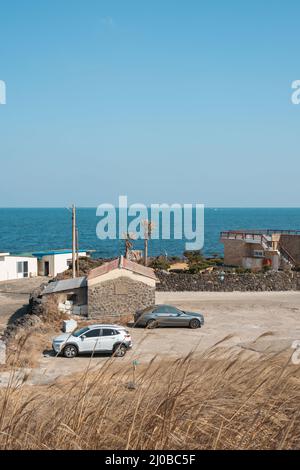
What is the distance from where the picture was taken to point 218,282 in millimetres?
41438

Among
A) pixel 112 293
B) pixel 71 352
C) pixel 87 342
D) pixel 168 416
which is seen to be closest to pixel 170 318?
pixel 112 293

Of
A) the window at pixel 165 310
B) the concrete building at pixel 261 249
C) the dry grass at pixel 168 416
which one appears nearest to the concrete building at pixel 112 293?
the window at pixel 165 310

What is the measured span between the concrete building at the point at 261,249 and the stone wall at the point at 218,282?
20.8 feet

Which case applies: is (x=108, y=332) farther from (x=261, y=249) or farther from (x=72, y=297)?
(x=261, y=249)

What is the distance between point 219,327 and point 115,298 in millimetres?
6068

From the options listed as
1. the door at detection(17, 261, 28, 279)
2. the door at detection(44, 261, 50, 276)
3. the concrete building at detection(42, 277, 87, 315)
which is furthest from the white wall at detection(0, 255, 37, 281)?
the concrete building at detection(42, 277, 87, 315)

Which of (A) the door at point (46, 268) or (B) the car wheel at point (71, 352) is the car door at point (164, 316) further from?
(A) the door at point (46, 268)

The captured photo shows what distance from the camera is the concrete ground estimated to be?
839 inches

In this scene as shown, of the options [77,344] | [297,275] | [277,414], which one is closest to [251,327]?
[77,344]

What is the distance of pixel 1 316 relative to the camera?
1273 inches

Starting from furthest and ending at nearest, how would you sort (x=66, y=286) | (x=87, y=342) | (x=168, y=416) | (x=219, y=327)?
(x=66, y=286) < (x=219, y=327) < (x=87, y=342) < (x=168, y=416)

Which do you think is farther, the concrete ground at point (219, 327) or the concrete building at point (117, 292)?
the concrete building at point (117, 292)

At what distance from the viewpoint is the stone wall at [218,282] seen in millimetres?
41375

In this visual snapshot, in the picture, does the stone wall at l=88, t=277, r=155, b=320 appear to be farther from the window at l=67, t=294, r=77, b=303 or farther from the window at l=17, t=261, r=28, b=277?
the window at l=17, t=261, r=28, b=277
